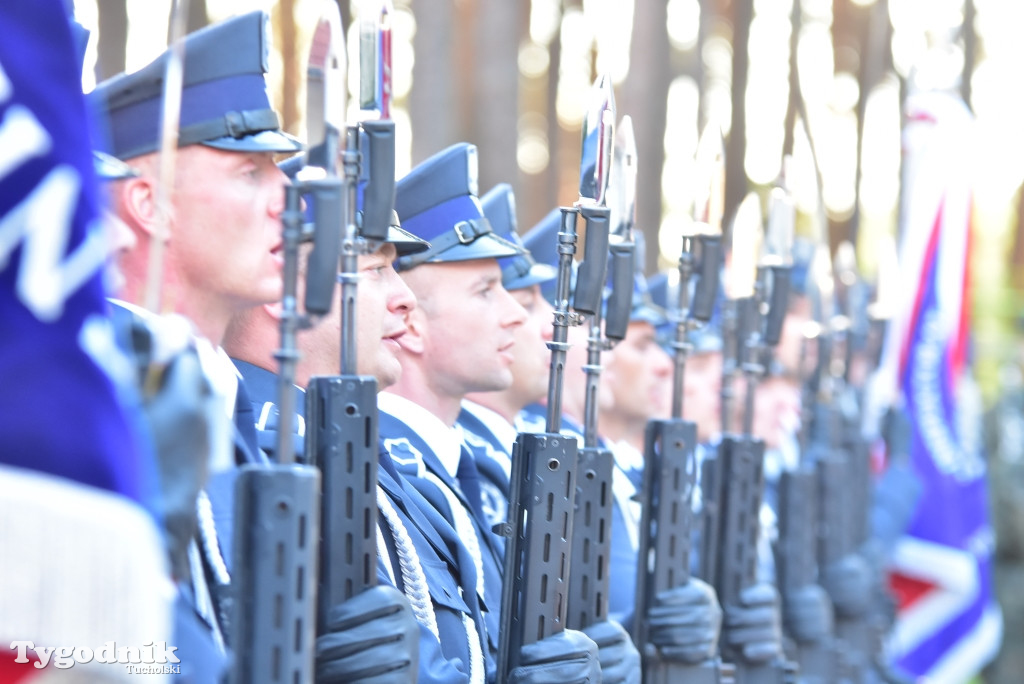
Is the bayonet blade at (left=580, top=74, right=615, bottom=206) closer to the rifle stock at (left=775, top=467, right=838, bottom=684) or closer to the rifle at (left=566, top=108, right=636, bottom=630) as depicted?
the rifle at (left=566, top=108, right=636, bottom=630)

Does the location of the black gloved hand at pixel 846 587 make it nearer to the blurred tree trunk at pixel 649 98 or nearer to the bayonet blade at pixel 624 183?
the bayonet blade at pixel 624 183

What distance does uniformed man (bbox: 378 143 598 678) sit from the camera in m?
3.86

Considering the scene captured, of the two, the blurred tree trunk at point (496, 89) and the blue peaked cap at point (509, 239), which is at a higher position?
the blurred tree trunk at point (496, 89)

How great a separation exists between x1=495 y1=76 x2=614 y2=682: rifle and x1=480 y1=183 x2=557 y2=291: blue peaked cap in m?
1.09

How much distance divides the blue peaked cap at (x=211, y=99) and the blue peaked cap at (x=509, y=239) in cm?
142

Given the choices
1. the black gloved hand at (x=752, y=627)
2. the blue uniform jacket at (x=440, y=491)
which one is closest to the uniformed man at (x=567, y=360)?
the black gloved hand at (x=752, y=627)

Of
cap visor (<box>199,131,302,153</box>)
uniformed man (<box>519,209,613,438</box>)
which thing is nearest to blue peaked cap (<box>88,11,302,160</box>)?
cap visor (<box>199,131,302,153</box>)

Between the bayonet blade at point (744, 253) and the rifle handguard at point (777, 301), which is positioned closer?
the bayonet blade at point (744, 253)

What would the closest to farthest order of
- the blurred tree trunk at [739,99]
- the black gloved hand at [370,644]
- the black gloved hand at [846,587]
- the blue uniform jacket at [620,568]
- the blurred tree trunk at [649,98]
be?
the black gloved hand at [370,644], the blue uniform jacket at [620,568], the black gloved hand at [846,587], the blurred tree trunk at [649,98], the blurred tree trunk at [739,99]

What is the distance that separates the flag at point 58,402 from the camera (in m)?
1.64

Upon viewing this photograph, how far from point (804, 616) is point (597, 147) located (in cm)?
318

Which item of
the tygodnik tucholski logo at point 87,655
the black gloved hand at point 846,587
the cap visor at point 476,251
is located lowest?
the tygodnik tucholski logo at point 87,655

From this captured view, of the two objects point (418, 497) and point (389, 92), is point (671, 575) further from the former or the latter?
point (389, 92)

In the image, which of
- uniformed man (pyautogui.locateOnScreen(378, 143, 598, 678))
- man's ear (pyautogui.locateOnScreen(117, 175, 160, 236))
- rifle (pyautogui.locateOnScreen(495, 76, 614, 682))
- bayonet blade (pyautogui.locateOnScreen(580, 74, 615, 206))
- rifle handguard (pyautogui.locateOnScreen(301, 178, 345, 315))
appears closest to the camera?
rifle handguard (pyautogui.locateOnScreen(301, 178, 345, 315))
